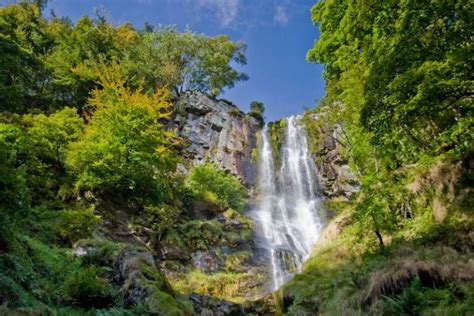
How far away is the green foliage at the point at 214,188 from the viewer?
20.5m

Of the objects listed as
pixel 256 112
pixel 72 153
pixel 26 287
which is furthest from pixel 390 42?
pixel 256 112

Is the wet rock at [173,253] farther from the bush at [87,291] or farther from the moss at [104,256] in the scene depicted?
the bush at [87,291]

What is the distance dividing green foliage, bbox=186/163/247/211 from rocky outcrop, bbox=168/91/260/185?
200 inches

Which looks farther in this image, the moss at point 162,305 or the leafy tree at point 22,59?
the leafy tree at point 22,59

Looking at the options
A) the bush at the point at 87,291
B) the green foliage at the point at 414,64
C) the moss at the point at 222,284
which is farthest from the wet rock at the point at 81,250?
the green foliage at the point at 414,64

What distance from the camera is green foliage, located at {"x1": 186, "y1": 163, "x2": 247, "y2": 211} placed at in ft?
67.1

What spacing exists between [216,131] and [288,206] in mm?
8861

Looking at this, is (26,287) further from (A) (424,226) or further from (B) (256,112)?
(B) (256,112)

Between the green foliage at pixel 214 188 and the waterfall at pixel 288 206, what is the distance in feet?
6.17

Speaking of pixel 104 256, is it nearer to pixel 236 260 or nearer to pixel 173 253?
pixel 173 253

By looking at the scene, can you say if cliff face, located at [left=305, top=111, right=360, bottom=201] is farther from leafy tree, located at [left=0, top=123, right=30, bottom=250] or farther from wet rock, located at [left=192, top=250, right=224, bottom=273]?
leafy tree, located at [left=0, top=123, right=30, bottom=250]

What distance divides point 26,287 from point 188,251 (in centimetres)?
1023

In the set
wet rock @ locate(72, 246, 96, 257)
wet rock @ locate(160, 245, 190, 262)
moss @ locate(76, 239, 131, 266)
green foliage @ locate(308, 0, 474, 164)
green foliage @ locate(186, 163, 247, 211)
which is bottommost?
moss @ locate(76, 239, 131, 266)

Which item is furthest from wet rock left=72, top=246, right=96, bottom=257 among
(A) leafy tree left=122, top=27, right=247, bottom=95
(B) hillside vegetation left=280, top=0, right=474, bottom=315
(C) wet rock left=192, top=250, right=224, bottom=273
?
(A) leafy tree left=122, top=27, right=247, bottom=95
